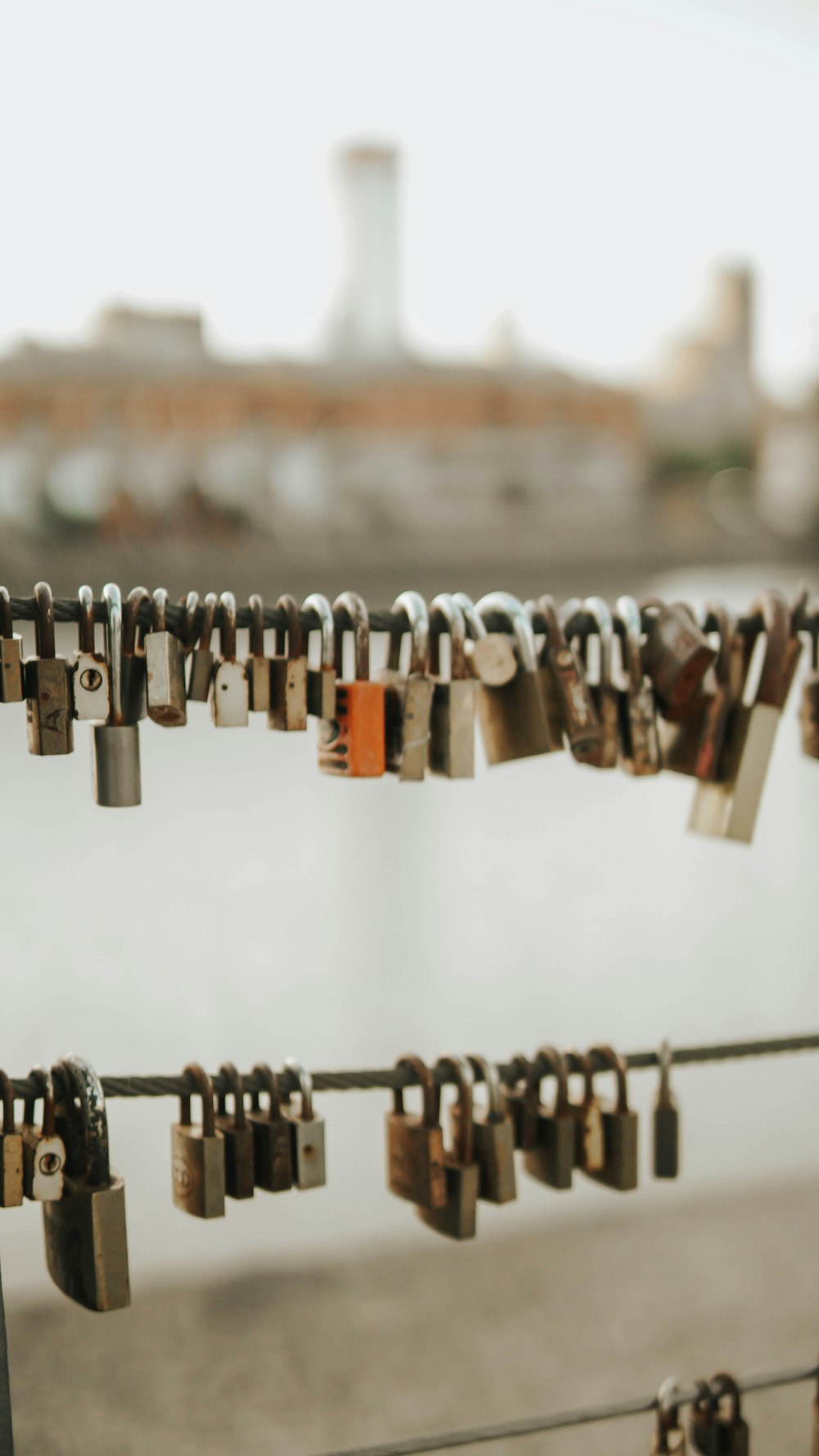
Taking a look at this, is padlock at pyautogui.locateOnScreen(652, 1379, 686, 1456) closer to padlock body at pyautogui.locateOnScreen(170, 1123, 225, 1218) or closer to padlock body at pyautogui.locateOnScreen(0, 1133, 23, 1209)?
padlock body at pyautogui.locateOnScreen(170, 1123, 225, 1218)

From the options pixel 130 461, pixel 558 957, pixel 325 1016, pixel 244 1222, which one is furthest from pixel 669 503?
pixel 244 1222

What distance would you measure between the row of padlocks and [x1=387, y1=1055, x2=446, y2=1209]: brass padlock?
0.21m

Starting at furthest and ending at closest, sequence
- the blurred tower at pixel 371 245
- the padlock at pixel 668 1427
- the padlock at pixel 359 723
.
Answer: the blurred tower at pixel 371 245 < the padlock at pixel 668 1427 < the padlock at pixel 359 723

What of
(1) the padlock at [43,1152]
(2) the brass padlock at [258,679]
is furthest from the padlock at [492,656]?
(1) the padlock at [43,1152]

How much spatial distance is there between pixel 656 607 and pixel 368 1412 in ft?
6.89

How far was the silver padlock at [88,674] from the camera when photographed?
0.68m

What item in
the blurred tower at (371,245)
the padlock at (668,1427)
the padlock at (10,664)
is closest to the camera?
the padlock at (10,664)

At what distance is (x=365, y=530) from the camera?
1466 centimetres

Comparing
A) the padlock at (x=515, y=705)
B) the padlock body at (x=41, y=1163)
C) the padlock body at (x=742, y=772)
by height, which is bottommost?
the padlock body at (x=41, y=1163)

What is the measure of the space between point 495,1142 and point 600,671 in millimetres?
297

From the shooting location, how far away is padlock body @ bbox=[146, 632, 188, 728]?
2.30 ft

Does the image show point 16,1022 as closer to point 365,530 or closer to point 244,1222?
point 244,1222

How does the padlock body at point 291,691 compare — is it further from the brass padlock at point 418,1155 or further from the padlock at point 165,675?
the brass padlock at point 418,1155

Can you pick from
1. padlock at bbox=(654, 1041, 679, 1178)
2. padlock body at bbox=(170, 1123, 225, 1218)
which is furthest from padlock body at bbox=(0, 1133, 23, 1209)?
padlock at bbox=(654, 1041, 679, 1178)
